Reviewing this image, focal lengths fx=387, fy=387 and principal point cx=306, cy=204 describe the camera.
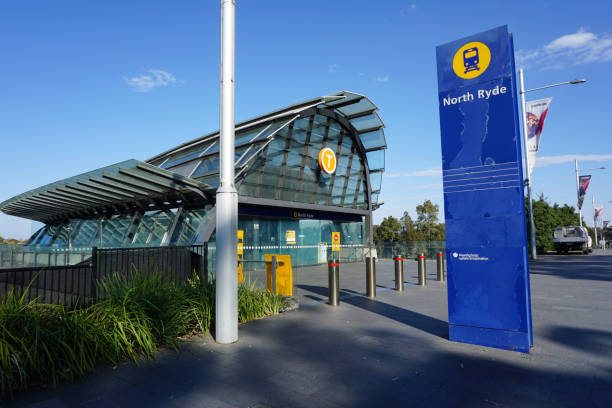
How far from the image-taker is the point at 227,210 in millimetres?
6082

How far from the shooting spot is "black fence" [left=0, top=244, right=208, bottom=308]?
6078mm

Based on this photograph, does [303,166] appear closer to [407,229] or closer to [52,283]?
[52,283]

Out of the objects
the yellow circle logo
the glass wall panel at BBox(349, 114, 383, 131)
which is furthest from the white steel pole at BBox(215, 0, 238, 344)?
the glass wall panel at BBox(349, 114, 383, 131)

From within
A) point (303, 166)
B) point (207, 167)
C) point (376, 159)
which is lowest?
point (207, 167)

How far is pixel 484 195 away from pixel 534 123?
20.9 m

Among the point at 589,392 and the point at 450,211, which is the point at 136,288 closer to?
the point at 450,211

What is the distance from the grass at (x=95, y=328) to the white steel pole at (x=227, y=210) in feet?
2.37

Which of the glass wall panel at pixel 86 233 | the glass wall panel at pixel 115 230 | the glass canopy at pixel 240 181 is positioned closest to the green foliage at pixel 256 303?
the glass canopy at pixel 240 181

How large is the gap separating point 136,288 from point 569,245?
124ft

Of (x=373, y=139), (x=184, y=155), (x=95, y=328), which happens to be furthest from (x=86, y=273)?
(x=373, y=139)

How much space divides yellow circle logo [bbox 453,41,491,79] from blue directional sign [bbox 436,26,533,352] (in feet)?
0.05

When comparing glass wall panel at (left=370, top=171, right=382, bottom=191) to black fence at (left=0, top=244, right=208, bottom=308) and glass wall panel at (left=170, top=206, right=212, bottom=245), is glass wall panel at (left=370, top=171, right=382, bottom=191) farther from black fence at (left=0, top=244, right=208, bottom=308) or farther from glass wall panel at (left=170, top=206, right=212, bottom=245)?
black fence at (left=0, top=244, right=208, bottom=308)

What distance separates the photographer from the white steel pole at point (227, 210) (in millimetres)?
5949

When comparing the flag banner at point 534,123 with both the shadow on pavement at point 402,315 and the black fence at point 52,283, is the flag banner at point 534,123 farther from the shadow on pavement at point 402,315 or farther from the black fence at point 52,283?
the black fence at point 52,283
